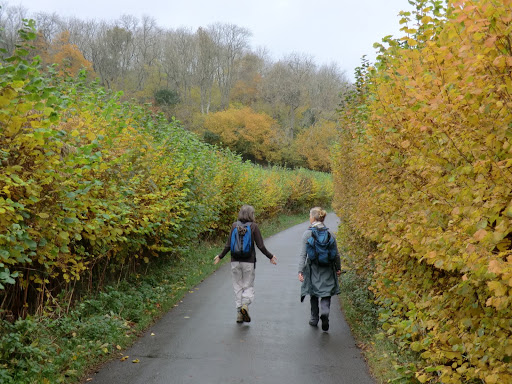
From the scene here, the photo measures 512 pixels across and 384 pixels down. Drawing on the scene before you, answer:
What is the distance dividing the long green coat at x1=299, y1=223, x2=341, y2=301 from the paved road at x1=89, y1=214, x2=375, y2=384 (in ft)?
2.06

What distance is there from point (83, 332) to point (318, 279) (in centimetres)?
360

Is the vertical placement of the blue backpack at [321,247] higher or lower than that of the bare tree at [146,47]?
lower

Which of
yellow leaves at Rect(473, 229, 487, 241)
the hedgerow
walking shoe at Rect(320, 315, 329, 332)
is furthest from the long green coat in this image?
yellow leaves at Rect(473, 229, 487, 241)

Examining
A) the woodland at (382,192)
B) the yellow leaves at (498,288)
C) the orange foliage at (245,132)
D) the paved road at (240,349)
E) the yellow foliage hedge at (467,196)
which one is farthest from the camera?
the orange foliage at (245,132)

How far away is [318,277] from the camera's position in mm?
7812

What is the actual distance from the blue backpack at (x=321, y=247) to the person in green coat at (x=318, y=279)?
7 centimetres

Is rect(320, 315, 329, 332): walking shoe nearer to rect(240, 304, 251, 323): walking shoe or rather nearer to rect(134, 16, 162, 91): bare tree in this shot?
rect(240, 304, 251, 323): walking shoe

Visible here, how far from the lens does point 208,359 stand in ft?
20.2

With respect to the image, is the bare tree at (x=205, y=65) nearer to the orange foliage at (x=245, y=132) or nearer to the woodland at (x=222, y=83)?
the woodland at (x=222, y=83)

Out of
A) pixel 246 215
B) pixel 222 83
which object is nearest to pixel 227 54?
pixel 222 83

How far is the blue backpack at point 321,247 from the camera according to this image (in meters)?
7.77

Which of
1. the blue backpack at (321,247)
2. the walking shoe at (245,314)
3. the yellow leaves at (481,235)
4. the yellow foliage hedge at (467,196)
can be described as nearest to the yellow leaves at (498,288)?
the yellow foliage hedge at (467,196)

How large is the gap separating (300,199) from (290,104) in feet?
89.8

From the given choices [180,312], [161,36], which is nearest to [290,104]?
[161,36]
